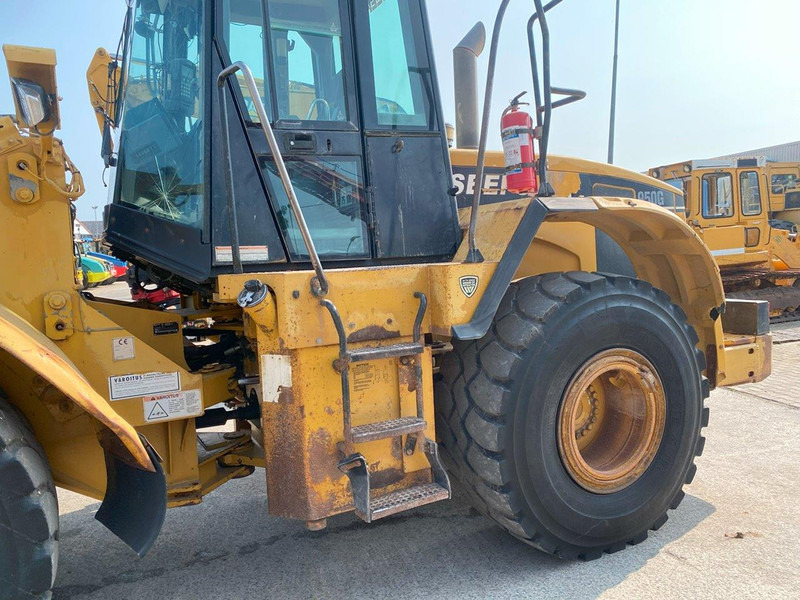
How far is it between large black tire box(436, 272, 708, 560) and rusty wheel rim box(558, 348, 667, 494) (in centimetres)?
5

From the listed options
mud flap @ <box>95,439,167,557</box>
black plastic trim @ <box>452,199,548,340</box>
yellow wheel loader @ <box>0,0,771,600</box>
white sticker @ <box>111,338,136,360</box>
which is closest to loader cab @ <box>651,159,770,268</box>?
yellow wheel loader @ <box>0,0,771,600</box>

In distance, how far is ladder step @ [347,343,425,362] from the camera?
2.38 m

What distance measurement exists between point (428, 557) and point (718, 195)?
10.6 metres

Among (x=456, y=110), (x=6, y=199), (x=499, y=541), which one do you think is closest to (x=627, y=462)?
(x=499, y=541)

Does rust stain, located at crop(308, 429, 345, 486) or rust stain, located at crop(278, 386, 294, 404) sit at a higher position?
rust stain, located at crop(278, 386, 294, 404)

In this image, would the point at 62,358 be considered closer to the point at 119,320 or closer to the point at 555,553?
the point at 119,320

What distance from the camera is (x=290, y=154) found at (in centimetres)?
260

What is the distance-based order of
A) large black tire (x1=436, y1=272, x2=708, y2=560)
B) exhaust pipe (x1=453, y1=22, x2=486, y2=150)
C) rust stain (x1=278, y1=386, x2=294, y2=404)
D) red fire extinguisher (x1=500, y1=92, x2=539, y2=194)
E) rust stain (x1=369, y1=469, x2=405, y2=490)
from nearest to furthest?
rust stain (x1=278, y1=386, x2=294, y2=404)
rust stain (x1=369, y1=469, x2=405, y2=490)
large black tire (x1=436, y1=272, x2=708, y2=560)
red fire extinguisher (x1=500, y1=92, x2=539, y2=194)
exhaust pipe (x1=453, y1=22, x2=486, y2=150)

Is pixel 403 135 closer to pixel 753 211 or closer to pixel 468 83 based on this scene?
pixel 468 83

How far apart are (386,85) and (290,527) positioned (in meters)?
2.36

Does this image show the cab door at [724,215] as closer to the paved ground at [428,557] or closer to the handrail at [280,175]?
the paved ground at [428,557]

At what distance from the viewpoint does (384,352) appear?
2.44 metres

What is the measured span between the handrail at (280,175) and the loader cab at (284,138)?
0.18 meters

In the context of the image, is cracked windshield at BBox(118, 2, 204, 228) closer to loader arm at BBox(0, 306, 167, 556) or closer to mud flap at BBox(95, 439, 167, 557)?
loader arm at BBox(0, 306, 167, 556)
